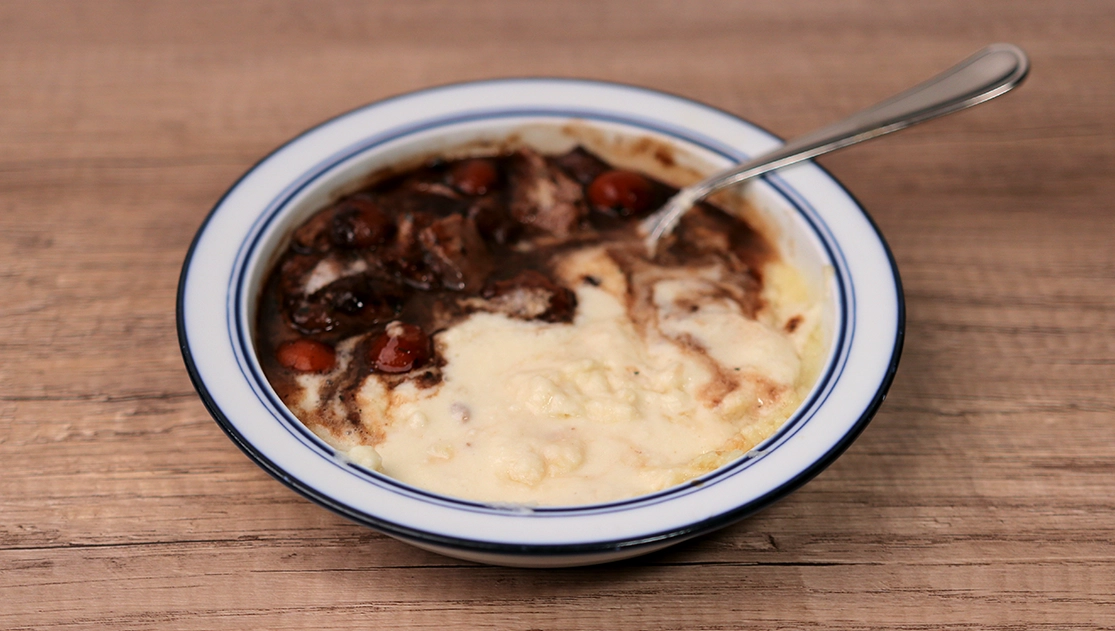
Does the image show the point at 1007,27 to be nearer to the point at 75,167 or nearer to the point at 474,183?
the point at 474,183

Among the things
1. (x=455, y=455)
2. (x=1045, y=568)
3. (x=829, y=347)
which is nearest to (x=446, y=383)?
(x=455, y=455)

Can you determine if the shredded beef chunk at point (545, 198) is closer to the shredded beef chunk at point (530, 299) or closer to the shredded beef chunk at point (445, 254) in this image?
the shredded beef chunk at point (445, 254)

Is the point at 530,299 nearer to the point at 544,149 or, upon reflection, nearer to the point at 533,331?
the point at 533,331

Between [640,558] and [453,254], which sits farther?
[453,254]

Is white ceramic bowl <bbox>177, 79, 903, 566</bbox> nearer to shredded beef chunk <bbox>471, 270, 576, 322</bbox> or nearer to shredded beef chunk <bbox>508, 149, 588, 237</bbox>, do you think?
shredded beef chunk <bbox>508, 149, 588, 237</bbox>

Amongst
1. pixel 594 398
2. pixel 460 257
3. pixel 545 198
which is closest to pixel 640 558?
pixel 594 398
